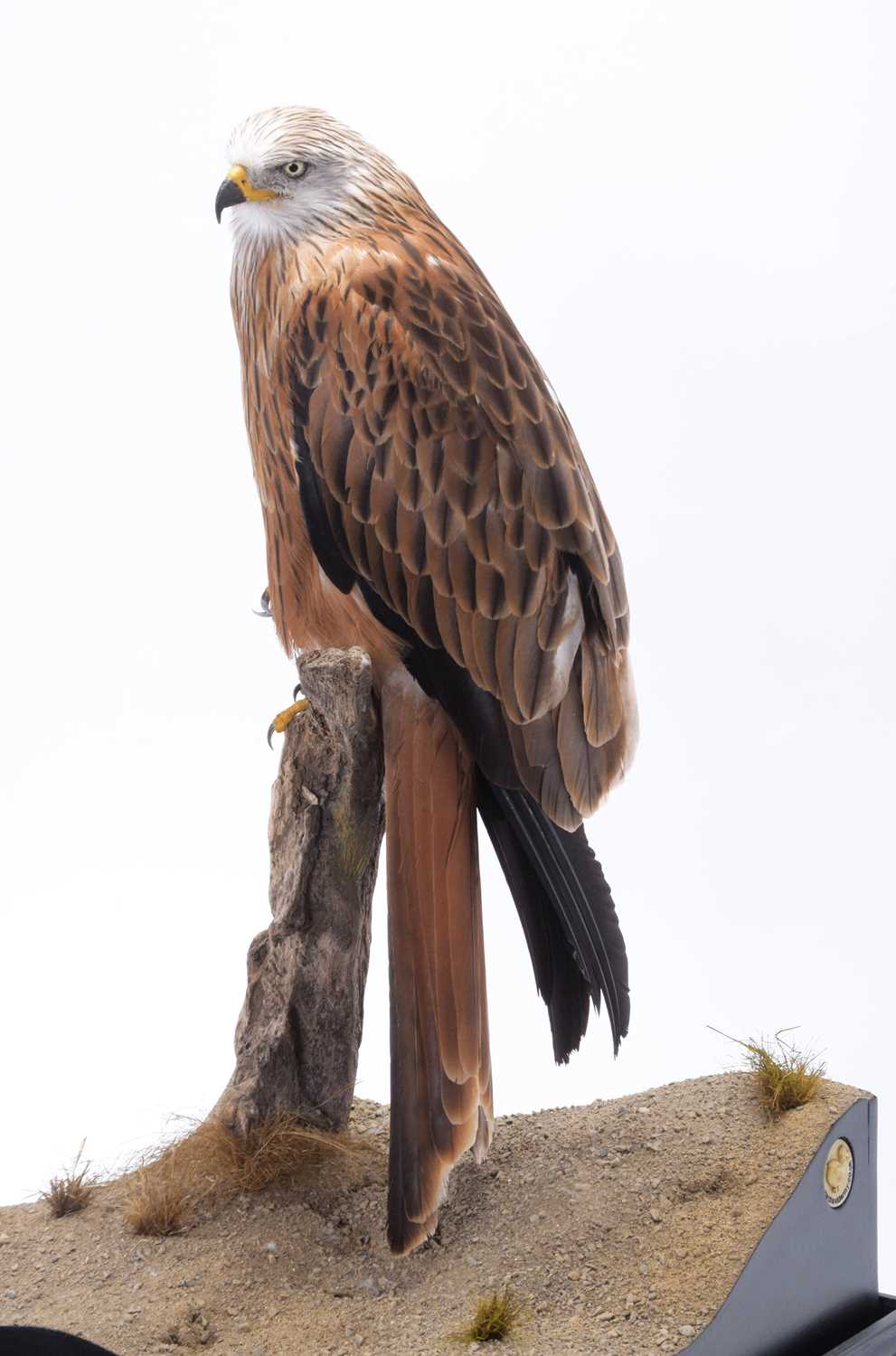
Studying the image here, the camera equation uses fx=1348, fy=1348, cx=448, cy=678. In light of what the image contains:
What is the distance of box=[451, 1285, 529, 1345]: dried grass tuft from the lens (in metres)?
2.21

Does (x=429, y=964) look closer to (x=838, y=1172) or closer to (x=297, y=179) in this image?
(x=838, y=1172)

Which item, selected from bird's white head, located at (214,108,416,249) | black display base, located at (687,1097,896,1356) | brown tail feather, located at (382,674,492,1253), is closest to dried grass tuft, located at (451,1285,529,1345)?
brown tail feather, located at (382,674,492,1253)

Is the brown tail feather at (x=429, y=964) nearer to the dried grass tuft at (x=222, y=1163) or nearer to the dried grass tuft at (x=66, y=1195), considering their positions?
the dried grass tuft at (x=222, y=1163)

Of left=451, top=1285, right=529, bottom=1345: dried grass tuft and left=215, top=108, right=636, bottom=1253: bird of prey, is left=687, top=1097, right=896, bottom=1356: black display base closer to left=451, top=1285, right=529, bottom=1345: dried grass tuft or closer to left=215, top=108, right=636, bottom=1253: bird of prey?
left=451, top=1285, right=529, bottom=1345: dried grass tuft

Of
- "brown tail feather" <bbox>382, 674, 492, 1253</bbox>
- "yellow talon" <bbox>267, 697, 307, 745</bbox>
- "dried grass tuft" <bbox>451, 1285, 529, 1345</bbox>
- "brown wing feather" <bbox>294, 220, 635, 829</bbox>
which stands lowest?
"dried grass tuft" <bbox>451, 1285, 529, 1345</bbox>

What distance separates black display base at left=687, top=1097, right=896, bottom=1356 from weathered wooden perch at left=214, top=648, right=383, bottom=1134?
916mm

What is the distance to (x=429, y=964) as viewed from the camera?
2488 mm

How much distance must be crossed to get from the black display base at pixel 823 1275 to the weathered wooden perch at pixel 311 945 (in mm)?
916

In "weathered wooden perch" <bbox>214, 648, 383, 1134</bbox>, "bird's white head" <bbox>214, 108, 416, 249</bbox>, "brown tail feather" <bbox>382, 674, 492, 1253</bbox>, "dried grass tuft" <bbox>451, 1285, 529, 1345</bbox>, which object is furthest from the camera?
"weathered wooden perch" <bbox>214, 648, 383, 1134</bbox>

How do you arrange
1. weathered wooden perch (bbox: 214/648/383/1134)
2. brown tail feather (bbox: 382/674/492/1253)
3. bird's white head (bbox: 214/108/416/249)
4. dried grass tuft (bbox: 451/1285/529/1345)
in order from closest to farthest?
dried grass tuft (bbox: 451/1285/529/1345), brown tail feather (bbox: 382/674/492/1253), bird's white head (bbox: 214/108/416/249), weathered wooden perch (bbox: 214/648/383/1134)

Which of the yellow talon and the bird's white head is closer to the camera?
the bird's white head

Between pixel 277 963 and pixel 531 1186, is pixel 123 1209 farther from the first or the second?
pixel 531 1186

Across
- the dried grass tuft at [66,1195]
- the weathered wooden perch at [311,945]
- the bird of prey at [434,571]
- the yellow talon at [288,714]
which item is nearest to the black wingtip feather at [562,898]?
the bird of prey at [434,571]

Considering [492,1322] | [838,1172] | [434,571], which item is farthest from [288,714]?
[838,1172]
